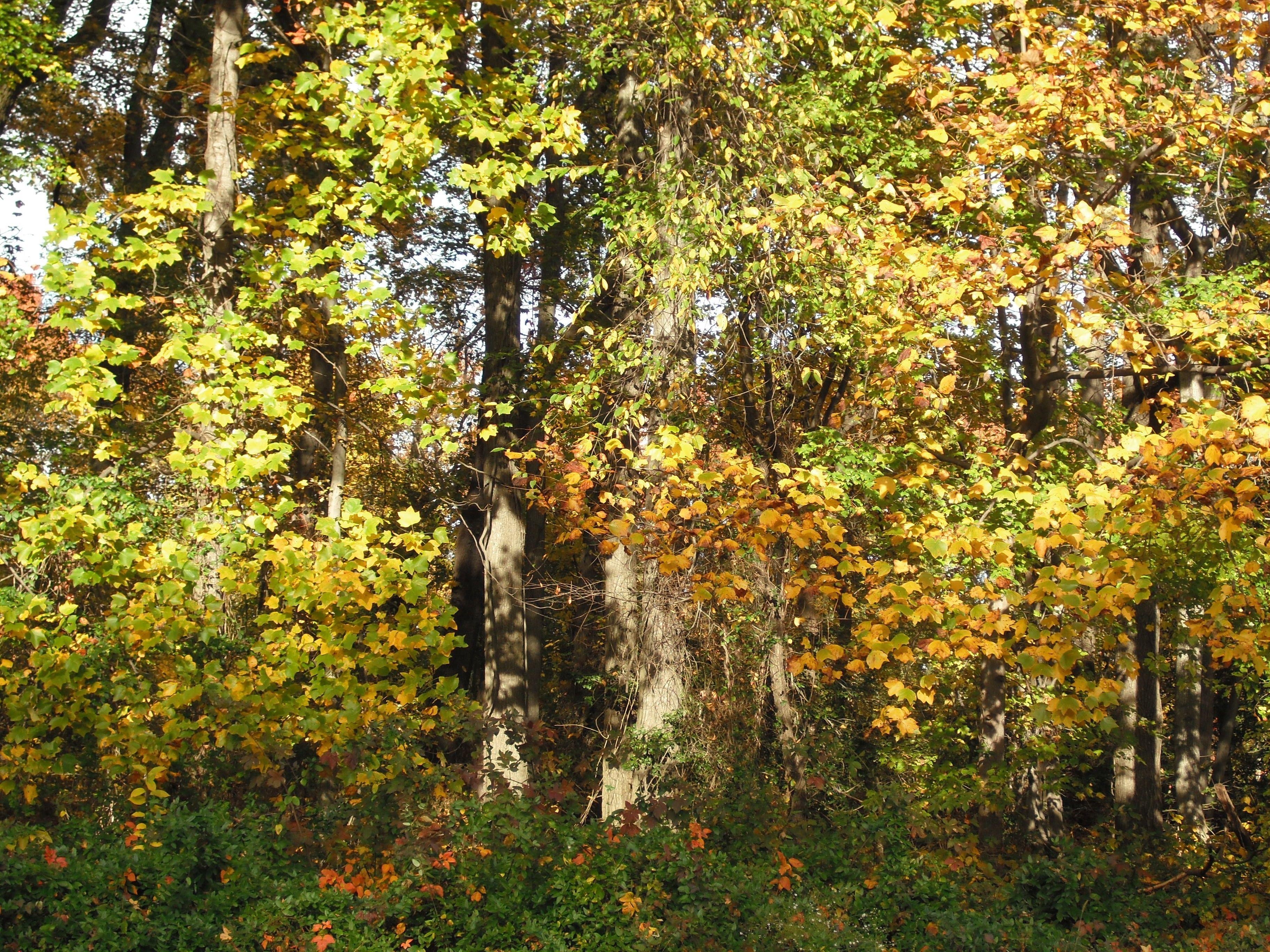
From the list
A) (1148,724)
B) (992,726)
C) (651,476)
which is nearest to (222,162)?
(651,476)

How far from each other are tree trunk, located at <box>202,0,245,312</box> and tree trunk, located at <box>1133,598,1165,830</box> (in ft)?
36.0

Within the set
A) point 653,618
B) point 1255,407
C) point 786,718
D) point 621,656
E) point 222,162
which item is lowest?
point 786,718

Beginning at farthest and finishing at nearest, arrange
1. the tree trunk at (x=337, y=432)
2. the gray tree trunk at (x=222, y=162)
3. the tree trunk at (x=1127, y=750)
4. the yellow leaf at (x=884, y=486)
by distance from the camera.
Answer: the tree trunk at (x=1127, y=750) < the tree trunk at (x=337, y=432) < the gray tree trunk at (x=222, y=162) < the yellow leaf at (x=884, y=486)

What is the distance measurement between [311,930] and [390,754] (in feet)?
4.02

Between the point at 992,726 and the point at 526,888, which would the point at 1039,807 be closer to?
the point at 992,726

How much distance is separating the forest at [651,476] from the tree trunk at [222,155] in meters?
0.08

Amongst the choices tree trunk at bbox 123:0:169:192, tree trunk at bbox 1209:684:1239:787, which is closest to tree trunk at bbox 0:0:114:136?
tree trunk at bbox 123:0:169:192

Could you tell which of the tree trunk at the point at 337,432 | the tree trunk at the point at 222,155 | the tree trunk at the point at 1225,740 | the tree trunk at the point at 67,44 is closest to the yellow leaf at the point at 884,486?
the tree trunk at the point at 222,155

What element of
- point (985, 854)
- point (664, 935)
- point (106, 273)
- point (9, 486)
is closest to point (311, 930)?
point (664, 935)

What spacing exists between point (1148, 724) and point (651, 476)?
988 centimetres

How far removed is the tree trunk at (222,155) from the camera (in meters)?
8.79

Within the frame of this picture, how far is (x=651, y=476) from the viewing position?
838 cm

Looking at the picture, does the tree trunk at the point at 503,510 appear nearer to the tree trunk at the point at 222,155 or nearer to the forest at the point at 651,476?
the forest at the point at 651,476

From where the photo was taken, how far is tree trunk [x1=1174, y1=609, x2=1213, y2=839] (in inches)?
566
